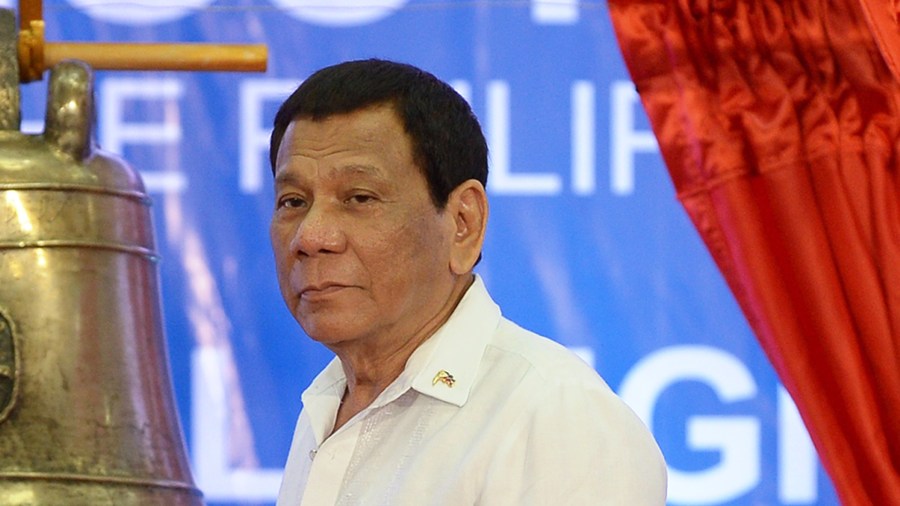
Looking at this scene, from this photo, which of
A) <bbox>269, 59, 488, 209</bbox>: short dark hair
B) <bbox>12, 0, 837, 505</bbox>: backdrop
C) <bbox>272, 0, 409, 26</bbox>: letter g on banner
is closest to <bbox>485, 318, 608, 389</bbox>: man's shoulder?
<bbox>269, 59, 488, 209</bbox>: short dark hair

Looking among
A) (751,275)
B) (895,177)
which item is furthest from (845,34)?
(751,275)

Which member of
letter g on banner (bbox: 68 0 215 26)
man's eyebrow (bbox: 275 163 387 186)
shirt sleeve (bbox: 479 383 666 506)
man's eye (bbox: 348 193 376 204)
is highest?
letter g on banner (bbox: 68 0 215 26)

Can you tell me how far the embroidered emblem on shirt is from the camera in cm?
128

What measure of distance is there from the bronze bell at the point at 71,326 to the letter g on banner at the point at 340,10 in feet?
2.10

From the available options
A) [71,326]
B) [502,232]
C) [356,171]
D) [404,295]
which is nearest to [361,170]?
[356,171]

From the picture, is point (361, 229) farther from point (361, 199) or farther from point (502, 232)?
point (502, 232)

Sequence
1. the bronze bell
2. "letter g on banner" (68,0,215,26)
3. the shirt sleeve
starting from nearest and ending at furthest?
the shirt sleeve
the bronze bell
"letter g on banner" (68,0,215,26)

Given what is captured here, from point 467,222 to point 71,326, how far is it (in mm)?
467

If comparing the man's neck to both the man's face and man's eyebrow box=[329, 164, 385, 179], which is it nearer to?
Answer: the man's face

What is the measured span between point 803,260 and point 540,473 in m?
1.04

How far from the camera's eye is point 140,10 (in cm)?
219

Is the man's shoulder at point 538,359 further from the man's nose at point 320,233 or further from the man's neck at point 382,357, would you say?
the man's nose at point 320,233

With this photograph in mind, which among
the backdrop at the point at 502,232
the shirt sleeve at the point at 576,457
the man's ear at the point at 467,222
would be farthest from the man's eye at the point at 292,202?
the backdrop at the point at 502,232

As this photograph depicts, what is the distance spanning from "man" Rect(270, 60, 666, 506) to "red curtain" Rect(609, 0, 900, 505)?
32.2 inches
